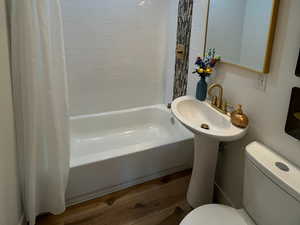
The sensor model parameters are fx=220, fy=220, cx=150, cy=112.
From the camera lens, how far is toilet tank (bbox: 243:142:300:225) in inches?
36.4

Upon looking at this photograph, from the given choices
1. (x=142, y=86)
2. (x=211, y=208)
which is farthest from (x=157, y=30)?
(x=211, y=208)

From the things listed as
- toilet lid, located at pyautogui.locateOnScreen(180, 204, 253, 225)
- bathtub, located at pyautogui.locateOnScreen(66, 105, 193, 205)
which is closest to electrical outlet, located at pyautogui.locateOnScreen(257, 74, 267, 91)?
toilet lid, located at pyautogui.locateOnScreen(180, 204, 253, 225)

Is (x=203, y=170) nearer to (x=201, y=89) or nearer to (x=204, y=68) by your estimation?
(x=201, y=89)

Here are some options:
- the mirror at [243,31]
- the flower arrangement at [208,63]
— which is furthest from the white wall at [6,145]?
the mirror at [243,31]

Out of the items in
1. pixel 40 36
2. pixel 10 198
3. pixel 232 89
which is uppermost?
pixel 40 36

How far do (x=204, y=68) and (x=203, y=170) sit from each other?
2.57 feet

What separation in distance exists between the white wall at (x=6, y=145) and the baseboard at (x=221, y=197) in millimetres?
1496

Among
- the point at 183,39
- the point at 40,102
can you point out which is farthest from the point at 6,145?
the point at 183,39

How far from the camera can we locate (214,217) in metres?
1.17

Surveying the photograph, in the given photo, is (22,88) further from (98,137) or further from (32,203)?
(98,137)

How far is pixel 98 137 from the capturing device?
2.55 metres

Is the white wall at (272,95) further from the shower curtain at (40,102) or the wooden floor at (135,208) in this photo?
the shower curtain at (40,102)

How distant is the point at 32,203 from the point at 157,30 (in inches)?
81.6

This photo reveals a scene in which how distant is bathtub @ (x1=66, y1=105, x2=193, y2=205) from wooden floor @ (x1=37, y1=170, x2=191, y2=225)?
0.24 ft
